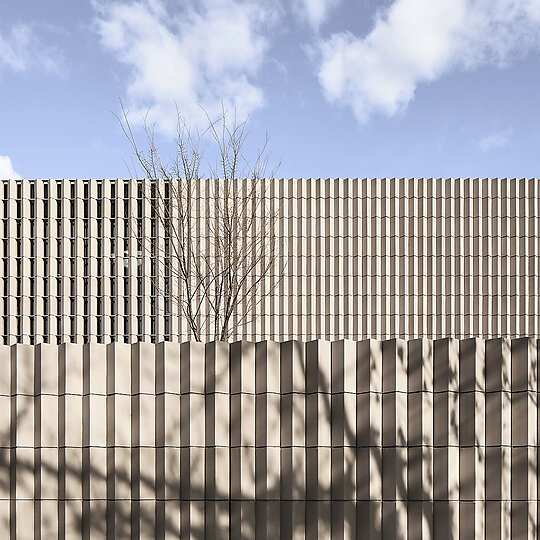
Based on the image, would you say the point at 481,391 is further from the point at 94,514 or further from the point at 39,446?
the point at 39,446

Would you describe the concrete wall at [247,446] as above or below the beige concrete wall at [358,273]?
below

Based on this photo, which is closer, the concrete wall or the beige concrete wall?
the concrete wall

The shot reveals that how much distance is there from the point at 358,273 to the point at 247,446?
18434 mm

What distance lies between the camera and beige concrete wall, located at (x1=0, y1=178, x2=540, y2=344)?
→ 23938 millimetres

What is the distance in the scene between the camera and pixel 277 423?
22.1 feet

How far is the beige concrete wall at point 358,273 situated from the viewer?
23.9 metres

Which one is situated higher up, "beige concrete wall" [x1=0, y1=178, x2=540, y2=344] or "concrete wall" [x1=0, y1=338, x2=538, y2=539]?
"beige concrete wall" [x1=0, y1=178, x2=540, y2=344]

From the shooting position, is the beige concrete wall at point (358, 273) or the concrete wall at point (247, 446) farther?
the beige concrete wall at point (358, 273)

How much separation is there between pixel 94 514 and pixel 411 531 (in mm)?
4184

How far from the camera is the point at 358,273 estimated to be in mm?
24422

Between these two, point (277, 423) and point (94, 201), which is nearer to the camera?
point (277, 423)

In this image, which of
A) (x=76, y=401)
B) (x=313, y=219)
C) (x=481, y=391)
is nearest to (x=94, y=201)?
(x=313, y=219)

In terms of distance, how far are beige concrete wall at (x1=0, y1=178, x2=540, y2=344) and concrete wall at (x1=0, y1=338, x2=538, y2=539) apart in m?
16.4

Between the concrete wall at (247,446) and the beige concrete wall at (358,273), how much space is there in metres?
16.4
